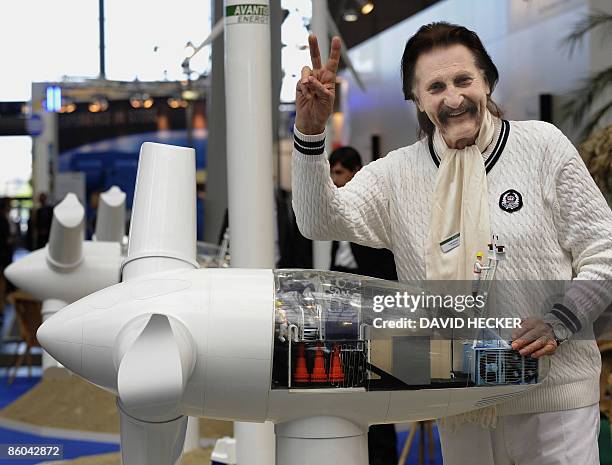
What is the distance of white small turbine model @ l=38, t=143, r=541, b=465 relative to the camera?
183 cm

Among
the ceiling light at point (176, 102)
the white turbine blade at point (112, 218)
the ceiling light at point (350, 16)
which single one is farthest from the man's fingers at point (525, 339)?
the ceiling light at point (176, 102)

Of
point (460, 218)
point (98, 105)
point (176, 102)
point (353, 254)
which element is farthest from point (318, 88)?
point (176, 102)

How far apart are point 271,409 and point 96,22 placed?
6.16 m

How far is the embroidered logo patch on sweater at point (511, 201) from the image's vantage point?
214cm

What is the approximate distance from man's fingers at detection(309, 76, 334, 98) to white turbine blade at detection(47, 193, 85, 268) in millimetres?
2764

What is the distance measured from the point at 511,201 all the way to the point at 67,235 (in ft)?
9.32

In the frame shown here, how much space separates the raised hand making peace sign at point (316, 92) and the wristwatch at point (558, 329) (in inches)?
22.4

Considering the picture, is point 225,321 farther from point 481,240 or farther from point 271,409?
point 481,240

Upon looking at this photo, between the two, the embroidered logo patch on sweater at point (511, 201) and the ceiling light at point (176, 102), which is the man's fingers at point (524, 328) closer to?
the embroidered logo patch on sweater at point (511, 201)

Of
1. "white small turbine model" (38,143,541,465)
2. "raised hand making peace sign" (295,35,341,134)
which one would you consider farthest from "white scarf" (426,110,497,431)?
"raised hand making peace sign" (295,35,341,134)

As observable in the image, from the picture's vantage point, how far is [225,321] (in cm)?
183

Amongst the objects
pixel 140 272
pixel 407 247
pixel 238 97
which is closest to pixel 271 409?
pixel 140 272

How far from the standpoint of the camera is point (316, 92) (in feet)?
6.35

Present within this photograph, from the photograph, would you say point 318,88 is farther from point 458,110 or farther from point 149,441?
point 149,441
